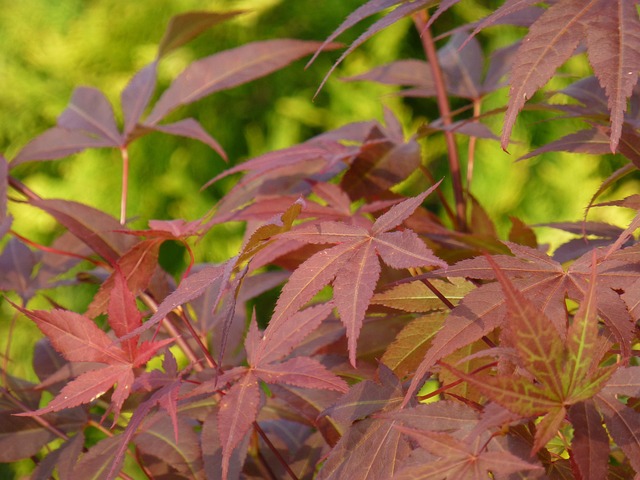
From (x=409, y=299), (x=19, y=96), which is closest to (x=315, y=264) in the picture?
(x=409, y=299)

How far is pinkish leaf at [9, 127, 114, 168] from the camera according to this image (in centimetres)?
75

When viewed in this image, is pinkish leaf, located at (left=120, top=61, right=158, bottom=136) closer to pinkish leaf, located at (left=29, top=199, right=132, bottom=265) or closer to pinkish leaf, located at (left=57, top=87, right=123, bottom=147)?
pinkish leaf, located at (left=57, top=87, right=123, bottom=147)

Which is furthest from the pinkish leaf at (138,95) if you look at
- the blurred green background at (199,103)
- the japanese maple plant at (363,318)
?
the blurred green background at (199,103)

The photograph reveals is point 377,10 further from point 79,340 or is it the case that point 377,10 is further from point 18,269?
point 18,269

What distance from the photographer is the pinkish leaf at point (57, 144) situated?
750 millimetres

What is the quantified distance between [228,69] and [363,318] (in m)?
0.44

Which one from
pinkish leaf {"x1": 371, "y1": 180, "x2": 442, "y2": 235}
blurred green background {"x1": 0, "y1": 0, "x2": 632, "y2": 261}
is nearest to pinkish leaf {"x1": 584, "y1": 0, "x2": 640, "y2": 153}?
pinkish leaf {"x1": 371, "y1": 180, "x2": 442, "y2": 235}

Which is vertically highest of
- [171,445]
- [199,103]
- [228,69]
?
[228,69]

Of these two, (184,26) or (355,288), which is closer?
(355,288)

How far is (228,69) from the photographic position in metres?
0.77

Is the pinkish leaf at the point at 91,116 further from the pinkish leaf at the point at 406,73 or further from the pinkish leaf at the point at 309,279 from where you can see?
the pinkish leaf at the point at 309,279

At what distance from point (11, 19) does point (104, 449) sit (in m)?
2.08

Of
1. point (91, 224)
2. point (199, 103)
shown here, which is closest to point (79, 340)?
point (91, 224)

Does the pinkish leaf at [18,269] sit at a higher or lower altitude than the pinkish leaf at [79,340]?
lower
